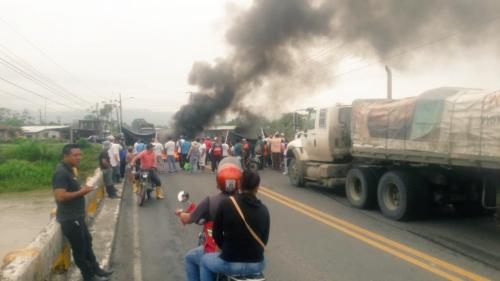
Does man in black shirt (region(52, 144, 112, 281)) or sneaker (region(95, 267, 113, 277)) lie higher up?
man in black shirt (region(52, 144, 112, 281))

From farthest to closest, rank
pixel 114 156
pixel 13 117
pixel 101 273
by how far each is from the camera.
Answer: pixel 13 117 < pixel 114 156 < pixel 101 273

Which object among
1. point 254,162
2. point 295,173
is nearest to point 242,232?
point 295,173

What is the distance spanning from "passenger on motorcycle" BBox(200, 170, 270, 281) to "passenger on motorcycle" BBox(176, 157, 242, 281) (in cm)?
23

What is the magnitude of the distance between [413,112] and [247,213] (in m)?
5.93

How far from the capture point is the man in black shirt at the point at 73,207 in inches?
198

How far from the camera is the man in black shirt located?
502cm

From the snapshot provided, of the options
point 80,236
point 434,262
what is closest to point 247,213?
point 80,236

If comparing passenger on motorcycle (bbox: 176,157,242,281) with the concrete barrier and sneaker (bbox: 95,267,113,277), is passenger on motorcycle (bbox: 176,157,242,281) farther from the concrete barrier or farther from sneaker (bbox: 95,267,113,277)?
sneaker (bbox: 95,267,113,277)

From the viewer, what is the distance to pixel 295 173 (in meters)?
14.1

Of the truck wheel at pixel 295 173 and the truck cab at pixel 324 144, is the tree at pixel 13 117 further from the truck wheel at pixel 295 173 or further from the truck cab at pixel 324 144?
the truck cab at pixel 324 144

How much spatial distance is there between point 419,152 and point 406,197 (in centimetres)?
88

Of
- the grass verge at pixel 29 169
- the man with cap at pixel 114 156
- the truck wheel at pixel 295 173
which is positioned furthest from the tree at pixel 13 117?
the truck wheel at pixel 295 173

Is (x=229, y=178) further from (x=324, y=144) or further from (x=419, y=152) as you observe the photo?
(x=324, y=144)

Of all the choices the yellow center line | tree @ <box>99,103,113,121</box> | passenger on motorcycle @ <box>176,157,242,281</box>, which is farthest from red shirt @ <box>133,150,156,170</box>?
tree @ <box>99,103,113,121</box>
